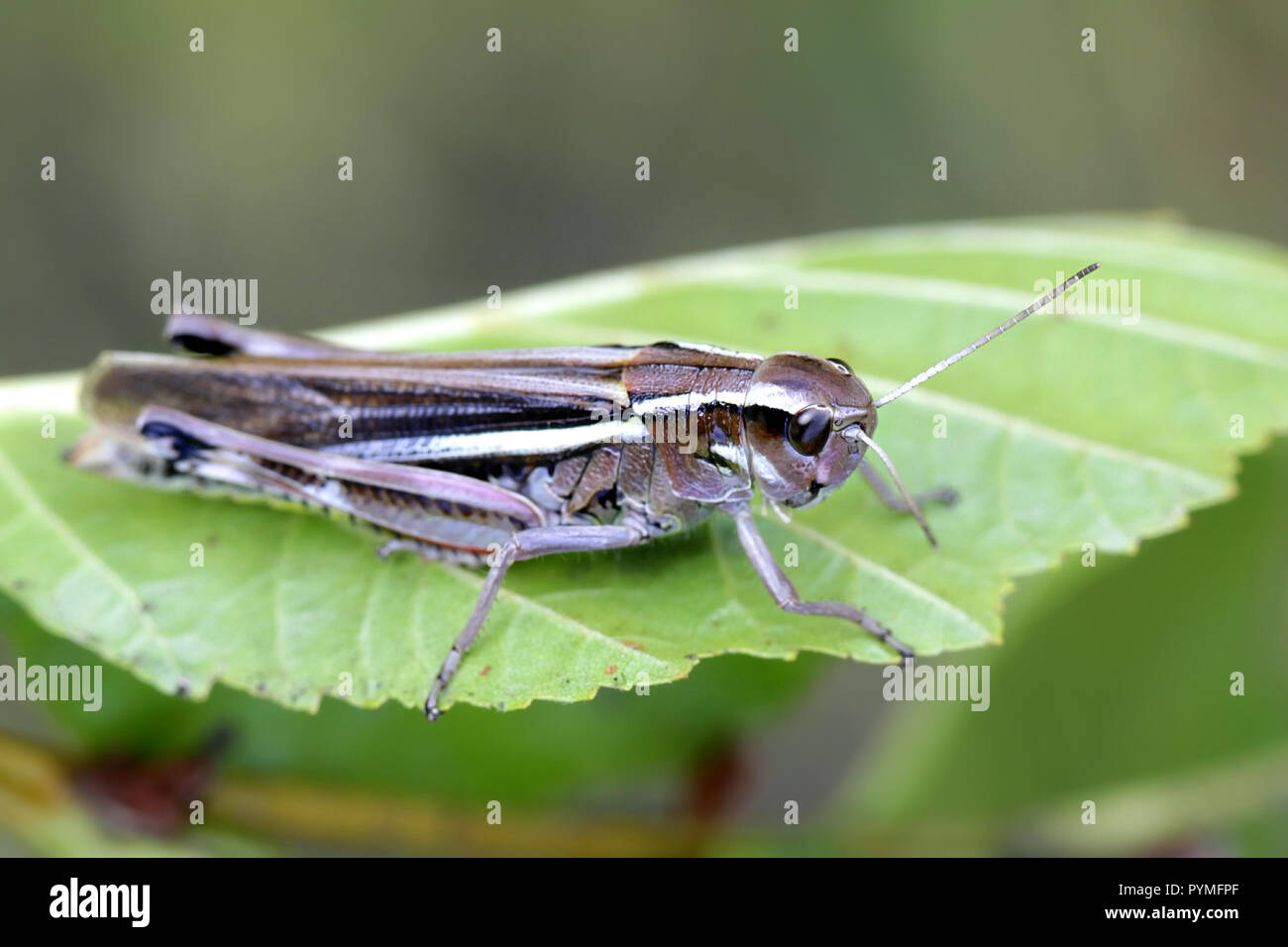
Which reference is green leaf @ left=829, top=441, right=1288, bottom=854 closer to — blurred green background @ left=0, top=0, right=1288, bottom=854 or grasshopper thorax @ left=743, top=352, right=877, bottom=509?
grasshopper thorax @ left=743, top=352, right=877, bottom=509

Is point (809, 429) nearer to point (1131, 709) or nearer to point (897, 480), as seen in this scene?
point (897, 480)

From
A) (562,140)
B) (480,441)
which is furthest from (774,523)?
(562,140)

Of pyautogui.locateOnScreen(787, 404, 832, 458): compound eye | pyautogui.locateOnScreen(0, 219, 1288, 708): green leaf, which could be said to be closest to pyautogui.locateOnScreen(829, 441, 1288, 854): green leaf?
pyautogui.locateOnScreen(0, 219, 1288, 708): green leaf

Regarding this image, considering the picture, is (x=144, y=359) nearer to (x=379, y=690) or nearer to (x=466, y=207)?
(x=379, y=690)

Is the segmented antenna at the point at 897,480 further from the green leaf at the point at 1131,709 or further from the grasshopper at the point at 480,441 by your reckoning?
the green leaf at the point at 1131,709

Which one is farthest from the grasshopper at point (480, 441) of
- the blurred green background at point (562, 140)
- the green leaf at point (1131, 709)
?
the blurred green background at point (562, 140)

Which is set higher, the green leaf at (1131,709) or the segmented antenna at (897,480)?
the segmented antenna at (897,480)

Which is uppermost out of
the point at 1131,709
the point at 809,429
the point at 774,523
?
the point at 809,429

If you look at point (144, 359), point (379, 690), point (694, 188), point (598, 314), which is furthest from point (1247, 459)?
point (694, 188)
